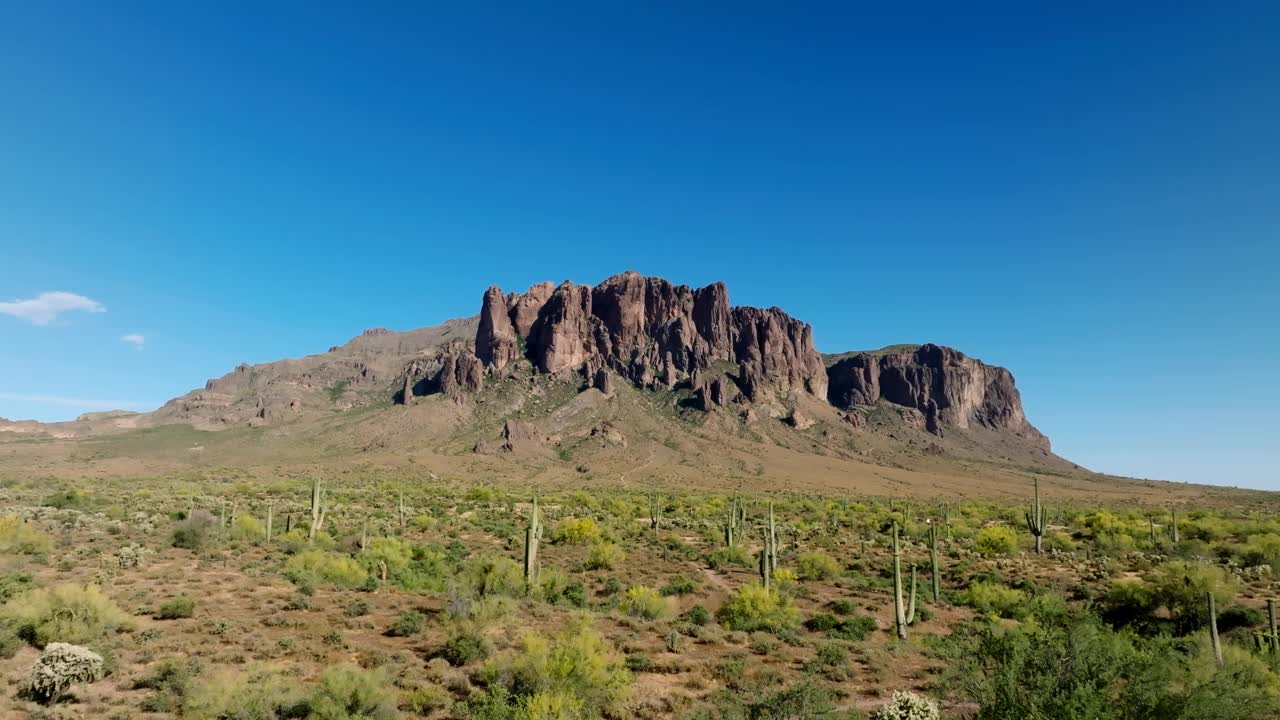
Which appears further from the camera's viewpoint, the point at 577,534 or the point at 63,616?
the point at 577,534

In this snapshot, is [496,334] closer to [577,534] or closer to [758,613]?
[577,534]

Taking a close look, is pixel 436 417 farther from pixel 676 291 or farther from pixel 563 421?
pixel 676 291

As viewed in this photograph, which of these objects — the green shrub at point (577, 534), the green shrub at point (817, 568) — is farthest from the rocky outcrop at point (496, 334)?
the green shrub at point (817, 568)

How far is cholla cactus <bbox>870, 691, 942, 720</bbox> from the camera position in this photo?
10.8m

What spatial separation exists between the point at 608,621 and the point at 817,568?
14200 millimetres

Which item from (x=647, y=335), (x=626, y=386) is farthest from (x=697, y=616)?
(x=647, y=335)

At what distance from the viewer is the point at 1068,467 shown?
163 metres

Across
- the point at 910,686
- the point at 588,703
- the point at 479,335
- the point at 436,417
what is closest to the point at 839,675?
the point at 910,686

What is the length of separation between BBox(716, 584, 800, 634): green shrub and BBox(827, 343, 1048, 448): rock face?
171327 millimetres

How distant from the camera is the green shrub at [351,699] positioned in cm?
1093

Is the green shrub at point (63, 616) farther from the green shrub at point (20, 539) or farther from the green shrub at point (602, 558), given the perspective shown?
the green shrub at point (602, 558)

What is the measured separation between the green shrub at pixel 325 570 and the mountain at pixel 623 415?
220 ft

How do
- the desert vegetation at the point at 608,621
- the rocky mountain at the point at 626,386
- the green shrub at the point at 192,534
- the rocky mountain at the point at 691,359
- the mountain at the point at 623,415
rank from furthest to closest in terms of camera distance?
the rocky mountain at the point at 691,359 → the rocky mountain at the point at 626,386 → the mountain at the point at 623,415 → the green shrub at the point at 192,534 → the desert vegetation at the point at 608,621

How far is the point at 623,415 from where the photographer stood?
130m
